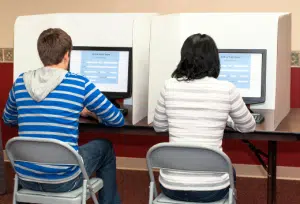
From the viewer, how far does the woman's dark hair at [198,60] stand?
7.35 ft

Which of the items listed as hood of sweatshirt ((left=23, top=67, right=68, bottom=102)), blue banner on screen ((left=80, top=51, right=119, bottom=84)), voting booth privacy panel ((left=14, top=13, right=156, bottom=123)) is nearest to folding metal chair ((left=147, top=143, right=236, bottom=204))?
hood of sweatshirt ((left=23, top=67, right=68, bottom=102))

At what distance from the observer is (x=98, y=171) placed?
103 inches

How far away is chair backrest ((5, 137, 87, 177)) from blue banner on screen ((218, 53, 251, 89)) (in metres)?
1.09

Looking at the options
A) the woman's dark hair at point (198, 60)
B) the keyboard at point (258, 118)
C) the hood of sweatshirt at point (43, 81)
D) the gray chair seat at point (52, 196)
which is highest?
the woman's dark hair at point (198, 60)

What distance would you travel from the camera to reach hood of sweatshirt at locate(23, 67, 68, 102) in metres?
2.25

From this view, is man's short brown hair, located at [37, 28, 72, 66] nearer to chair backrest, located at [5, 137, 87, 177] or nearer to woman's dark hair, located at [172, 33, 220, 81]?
chair backrest, located at [5, 137, 87, 177]

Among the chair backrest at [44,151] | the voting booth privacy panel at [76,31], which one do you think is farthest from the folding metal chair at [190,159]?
the voting booth privacy panel at [76,31]

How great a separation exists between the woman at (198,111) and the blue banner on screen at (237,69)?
69 cm

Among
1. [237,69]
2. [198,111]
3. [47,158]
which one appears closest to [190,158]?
[198,111]

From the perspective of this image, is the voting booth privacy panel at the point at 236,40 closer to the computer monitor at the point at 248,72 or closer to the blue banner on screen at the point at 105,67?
the computer monitor at the point at 248,72

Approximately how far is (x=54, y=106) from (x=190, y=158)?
610 millimetres

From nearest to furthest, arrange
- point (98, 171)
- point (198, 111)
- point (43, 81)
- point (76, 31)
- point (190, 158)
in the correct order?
point (190, 158) < point (198, 111) < point (43, 81) < point (98, 171) < point (76, 31)

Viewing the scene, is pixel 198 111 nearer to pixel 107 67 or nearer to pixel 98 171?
pixel 98 171

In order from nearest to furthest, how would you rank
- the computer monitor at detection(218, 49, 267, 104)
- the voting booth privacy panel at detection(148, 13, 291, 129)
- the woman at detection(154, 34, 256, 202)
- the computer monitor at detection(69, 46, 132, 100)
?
the woman at detection(154, 34, 256, 202) → the voting booth privacy panel at detection(148, 13, 291, 129) → the computer monitor at detection(218, 49, 267, 104) → the computer monitor at detection(69, 46, 132, 100)
